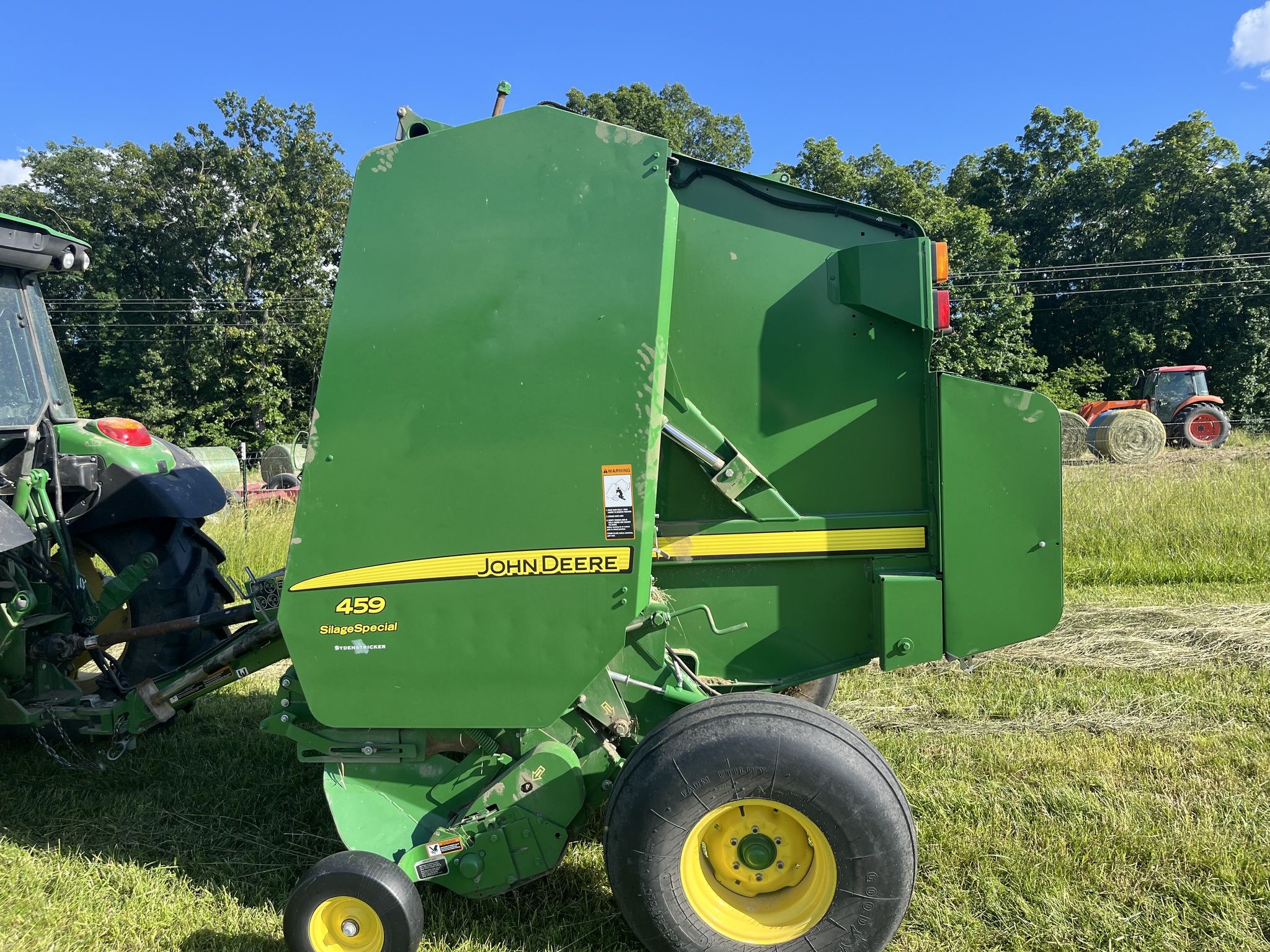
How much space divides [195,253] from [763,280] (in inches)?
1207

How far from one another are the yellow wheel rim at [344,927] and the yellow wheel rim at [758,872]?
0.86 metres

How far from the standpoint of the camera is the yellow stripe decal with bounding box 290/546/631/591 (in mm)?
2170

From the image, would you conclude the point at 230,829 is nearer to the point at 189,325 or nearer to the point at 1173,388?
the point at 1173,388

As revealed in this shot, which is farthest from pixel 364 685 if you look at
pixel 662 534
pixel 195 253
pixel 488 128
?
pixel 195 253

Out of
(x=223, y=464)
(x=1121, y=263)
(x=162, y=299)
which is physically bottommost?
(x=223, y=464)

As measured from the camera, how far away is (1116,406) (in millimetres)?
21781

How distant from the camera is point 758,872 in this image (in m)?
2.25

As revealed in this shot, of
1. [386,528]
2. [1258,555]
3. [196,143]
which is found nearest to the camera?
[386,528]

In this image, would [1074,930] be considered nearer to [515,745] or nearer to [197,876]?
[515,745]

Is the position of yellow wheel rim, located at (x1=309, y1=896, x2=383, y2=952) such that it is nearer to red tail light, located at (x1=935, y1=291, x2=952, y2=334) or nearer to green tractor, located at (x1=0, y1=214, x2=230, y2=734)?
green tractor, located at (x1=0, y1=214, x2=230, y2=734)

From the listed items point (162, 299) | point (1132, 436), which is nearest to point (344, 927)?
point (1132, 436)

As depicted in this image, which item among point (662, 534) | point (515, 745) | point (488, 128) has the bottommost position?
point (515, 745)

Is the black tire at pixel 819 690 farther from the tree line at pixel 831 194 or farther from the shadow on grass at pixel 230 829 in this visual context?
the tree line at pixel 831 194

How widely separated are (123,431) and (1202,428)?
24.5 meters
